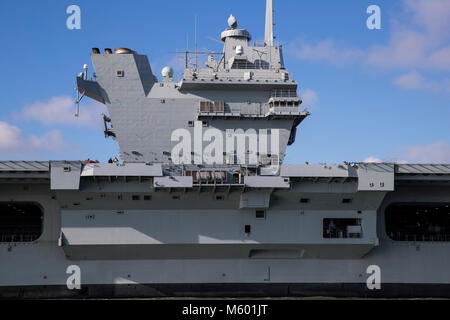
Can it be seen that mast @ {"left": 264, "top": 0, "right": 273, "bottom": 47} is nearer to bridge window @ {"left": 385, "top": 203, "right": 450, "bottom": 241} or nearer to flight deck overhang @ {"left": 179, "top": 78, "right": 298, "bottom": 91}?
flight deck overhang @ {"left": 179, "top": 78, "right": 298, "bottom": 91}

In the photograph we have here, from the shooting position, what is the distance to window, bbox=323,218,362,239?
27141 mm

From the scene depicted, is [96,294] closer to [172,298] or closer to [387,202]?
[172,298]

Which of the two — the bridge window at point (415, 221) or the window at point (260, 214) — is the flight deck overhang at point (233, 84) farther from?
the bridge window at point (415, 221)

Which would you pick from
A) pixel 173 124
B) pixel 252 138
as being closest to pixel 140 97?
pixel 173 124

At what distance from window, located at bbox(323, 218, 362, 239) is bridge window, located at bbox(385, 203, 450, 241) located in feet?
11.5

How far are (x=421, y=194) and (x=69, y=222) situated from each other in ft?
47.7

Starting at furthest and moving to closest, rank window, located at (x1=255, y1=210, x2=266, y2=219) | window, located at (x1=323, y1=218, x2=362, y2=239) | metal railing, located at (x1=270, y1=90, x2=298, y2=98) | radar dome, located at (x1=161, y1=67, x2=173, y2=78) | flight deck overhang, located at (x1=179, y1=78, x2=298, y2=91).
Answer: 1. radar dome, located at (x1=161, y1=67, x2=173, y2=78)
2. metal railing, located at (x1=270, y1=90, x2=298, y2=98)
3. flight deck overhang, located at (x1=179, y1=78, x2=298, y2=91)
4. window, located at (x1=323, y1=218, x2=362, y2=239)
5. window, located at (x1=255, y1=210, x2=266, y2=219)

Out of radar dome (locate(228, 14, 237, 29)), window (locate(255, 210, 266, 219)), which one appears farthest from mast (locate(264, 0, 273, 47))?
window (locate(255, 210, 266, 219))

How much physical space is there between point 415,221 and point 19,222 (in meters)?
18.3

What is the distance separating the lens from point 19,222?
103 ft

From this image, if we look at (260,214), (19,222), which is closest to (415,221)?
(260,214)

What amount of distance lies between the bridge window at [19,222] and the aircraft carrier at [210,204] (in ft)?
9.50
